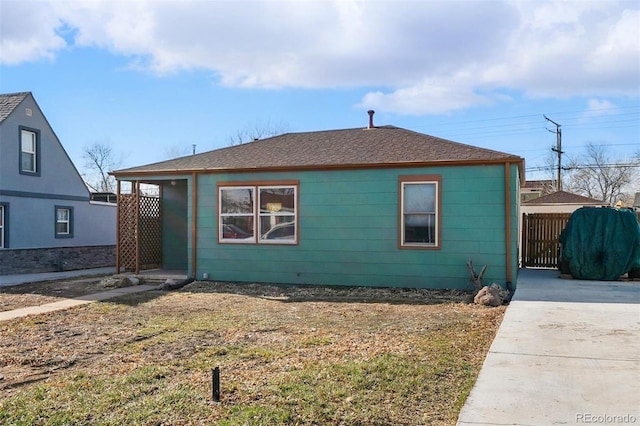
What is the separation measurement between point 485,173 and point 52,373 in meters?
8.14

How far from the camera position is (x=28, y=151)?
1670cm

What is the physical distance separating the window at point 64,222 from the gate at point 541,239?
1494 centimetres

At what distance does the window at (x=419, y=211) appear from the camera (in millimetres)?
10453

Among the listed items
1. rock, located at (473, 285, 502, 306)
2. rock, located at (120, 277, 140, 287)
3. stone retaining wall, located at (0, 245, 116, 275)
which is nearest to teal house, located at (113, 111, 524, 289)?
rock, located at (120, 277, 140, 287)

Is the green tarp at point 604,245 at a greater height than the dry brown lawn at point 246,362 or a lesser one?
greater

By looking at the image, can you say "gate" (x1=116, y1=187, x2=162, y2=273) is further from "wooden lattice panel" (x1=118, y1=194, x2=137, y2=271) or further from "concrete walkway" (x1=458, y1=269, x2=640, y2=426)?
"concrete walkway" (x1=458, y1=269, x2=640, y2=426)

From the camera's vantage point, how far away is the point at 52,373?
4938 mm

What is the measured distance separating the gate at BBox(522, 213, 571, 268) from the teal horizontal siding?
3.22m

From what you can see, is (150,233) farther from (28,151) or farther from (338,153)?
(28,151)

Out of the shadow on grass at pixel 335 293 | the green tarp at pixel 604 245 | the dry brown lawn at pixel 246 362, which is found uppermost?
the green tarp at pixel 604 245

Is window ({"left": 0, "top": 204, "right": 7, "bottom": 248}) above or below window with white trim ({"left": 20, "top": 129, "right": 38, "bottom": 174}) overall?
below

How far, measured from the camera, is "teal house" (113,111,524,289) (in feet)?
33.3

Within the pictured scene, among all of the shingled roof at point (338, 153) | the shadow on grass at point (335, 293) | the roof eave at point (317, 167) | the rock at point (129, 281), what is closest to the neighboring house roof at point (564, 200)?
the shingled roof at point (338, 153)

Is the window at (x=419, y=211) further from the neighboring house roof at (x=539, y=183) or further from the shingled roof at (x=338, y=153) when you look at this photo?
the neighboring house roof at (x=539, y=183)
